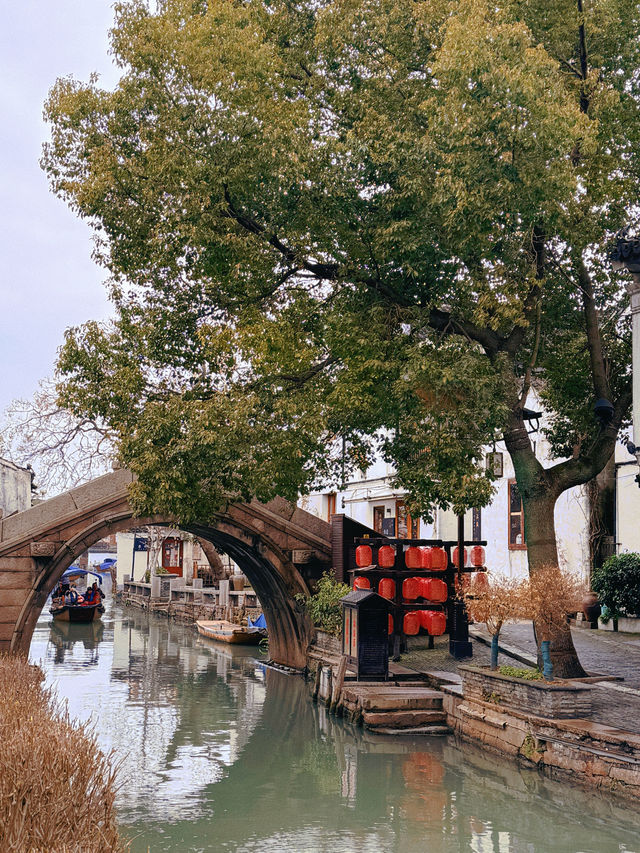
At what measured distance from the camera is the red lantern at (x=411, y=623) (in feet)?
56.7

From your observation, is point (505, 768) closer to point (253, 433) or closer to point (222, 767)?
point (222, 767)

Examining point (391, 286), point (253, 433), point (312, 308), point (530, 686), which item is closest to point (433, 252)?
point (391, 286)

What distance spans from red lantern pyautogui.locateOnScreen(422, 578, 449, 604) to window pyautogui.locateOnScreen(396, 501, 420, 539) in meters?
10.1

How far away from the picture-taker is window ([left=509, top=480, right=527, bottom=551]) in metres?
23.8

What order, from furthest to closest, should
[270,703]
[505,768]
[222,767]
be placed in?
[270,703] < [222,767] < [505,768]

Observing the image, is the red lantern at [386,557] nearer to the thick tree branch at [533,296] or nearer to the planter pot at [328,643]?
the planter pot at [328,643]

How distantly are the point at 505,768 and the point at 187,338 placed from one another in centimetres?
789

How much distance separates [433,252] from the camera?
1192cm

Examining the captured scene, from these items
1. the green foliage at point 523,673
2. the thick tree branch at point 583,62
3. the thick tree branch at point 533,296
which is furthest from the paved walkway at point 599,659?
the thick tree branch at point 583,62

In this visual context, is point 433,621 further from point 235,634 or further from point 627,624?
point 235,634

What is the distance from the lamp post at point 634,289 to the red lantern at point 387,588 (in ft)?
19.3

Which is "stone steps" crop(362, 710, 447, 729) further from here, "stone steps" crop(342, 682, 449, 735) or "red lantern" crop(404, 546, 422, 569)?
"red lantern" crop(404, 546, 422, 569)

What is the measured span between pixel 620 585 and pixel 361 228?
9625 millimetres

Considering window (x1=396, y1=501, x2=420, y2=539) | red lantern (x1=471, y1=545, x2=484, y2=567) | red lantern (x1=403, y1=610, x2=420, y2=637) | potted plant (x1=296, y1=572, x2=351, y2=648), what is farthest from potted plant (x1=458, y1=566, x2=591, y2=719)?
window (x1=396, y1=501, x2=420, y2=539)
